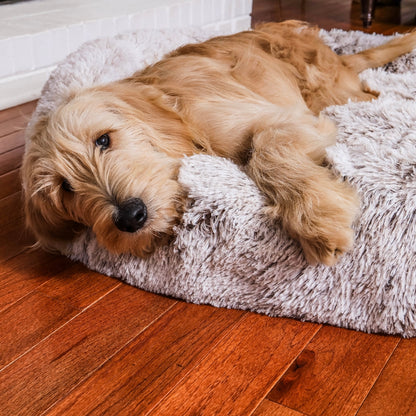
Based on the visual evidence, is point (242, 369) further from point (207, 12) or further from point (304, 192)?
point (207, 12)

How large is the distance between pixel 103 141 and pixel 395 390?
3.91ft

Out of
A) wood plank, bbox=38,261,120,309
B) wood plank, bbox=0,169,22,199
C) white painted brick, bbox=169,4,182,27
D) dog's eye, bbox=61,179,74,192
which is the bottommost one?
wood plank, bbox=0,169,22,199

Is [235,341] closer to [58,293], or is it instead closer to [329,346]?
[329,346]

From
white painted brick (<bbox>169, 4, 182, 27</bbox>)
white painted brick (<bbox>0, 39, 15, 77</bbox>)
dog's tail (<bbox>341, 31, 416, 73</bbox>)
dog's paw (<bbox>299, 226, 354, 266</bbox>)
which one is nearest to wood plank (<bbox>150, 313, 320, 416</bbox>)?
dog's paw (<bbox>299, 226, 354, 266</bbox>)

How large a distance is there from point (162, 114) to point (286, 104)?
72 centimetres

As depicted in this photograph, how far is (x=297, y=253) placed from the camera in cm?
182

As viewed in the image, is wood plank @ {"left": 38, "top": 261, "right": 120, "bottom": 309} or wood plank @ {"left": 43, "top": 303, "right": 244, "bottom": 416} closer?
wood plank @ {"left": 43, "top": 303, "right": 244, "bottom": 416}

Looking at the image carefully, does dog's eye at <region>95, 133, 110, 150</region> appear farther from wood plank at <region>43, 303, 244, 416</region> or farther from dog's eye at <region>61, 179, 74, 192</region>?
wood plank at <region>43, 303, 244, 416</region>

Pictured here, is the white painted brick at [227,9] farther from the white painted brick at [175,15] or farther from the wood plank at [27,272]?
the wood plank at [27,272]

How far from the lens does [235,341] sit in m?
1.73

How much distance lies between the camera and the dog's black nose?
1812mm

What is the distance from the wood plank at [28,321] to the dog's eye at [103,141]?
550 millimetres

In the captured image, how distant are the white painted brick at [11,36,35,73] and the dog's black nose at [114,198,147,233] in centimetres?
271

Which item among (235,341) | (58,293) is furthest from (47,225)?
(235,341)
